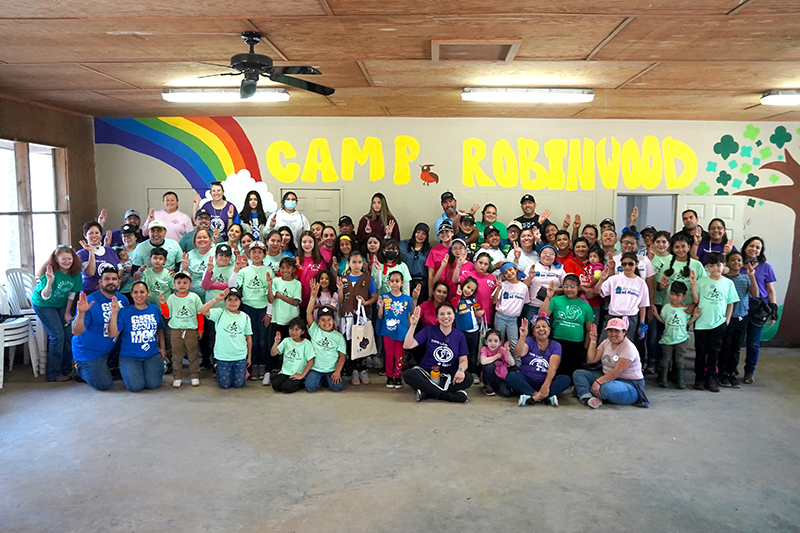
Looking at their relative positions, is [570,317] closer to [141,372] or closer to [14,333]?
[141,372]

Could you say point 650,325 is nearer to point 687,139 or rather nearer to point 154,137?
point 687,139

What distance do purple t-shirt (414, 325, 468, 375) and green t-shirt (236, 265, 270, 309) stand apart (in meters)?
1.91

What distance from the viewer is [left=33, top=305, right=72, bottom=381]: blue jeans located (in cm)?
607

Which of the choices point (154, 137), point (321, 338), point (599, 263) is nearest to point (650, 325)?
point (599, 263)

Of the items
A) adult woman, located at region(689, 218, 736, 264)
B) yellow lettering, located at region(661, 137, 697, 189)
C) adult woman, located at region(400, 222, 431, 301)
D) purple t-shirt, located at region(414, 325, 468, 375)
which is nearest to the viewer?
purple t-shirt, located at region(414, 325, 468, 375)

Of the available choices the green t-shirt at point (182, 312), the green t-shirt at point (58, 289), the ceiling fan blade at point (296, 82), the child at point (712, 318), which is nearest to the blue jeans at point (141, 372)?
the green t-shirt at point (182, 312)

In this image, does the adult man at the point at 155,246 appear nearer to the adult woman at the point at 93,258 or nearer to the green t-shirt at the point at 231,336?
the adult woman at the point at 93,258

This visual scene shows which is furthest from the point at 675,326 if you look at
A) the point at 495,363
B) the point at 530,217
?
the point at 530,217

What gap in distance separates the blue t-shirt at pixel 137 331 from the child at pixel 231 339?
20.8 inches

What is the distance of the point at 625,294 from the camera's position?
6.05 metres

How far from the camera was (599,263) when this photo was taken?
6.50 m

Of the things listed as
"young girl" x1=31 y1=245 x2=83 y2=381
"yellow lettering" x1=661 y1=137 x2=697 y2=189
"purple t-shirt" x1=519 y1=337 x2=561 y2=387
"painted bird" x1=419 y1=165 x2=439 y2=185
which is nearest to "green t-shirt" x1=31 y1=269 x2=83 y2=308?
"young girl" x1=31 y1=245 x2=83 y2=381

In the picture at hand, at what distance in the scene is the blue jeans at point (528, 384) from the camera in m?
5.50

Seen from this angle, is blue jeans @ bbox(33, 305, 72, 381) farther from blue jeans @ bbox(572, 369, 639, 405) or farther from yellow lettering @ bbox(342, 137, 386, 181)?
blue jeans @ bbox(572, 369, 639, 405)
